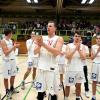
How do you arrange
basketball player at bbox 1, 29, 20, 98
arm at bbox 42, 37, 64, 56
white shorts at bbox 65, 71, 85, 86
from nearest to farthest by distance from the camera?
arm at bbox 42, 37, 64, 56, white shorts at bbox 65, 71, 85, 86, basketball player at bbox 1, 29, 20, 98

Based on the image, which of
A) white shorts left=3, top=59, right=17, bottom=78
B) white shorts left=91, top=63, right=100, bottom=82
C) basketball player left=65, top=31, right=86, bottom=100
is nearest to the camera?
basketball player left=65, top=31, right=86, bottom=100

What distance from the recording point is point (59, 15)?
3225 cm

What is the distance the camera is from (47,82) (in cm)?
520

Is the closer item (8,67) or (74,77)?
(74,77)

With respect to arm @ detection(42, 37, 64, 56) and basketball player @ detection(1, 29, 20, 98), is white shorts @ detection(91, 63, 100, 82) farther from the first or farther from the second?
basketball player @ detection(1, 29, 20, 98)

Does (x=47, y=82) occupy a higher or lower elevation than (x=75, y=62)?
lower

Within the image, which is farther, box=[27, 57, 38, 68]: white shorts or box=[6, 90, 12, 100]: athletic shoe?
box=[27, 57, 38, 68]: white shorts

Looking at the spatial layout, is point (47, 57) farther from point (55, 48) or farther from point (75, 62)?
point (75, 62)

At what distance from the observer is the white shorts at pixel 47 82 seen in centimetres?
516

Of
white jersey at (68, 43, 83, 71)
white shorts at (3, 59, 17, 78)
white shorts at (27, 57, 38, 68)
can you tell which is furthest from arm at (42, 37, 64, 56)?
white shorts at (27, 57, 38, 68)

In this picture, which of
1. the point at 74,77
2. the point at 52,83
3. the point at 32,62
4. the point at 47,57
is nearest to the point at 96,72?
the point at 74,77

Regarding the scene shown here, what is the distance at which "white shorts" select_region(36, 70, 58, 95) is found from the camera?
516cm

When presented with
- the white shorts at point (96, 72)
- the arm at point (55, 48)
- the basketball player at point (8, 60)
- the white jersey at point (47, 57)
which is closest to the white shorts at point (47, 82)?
the white jersey at point (47, 57)

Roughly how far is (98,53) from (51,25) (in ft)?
6.97
